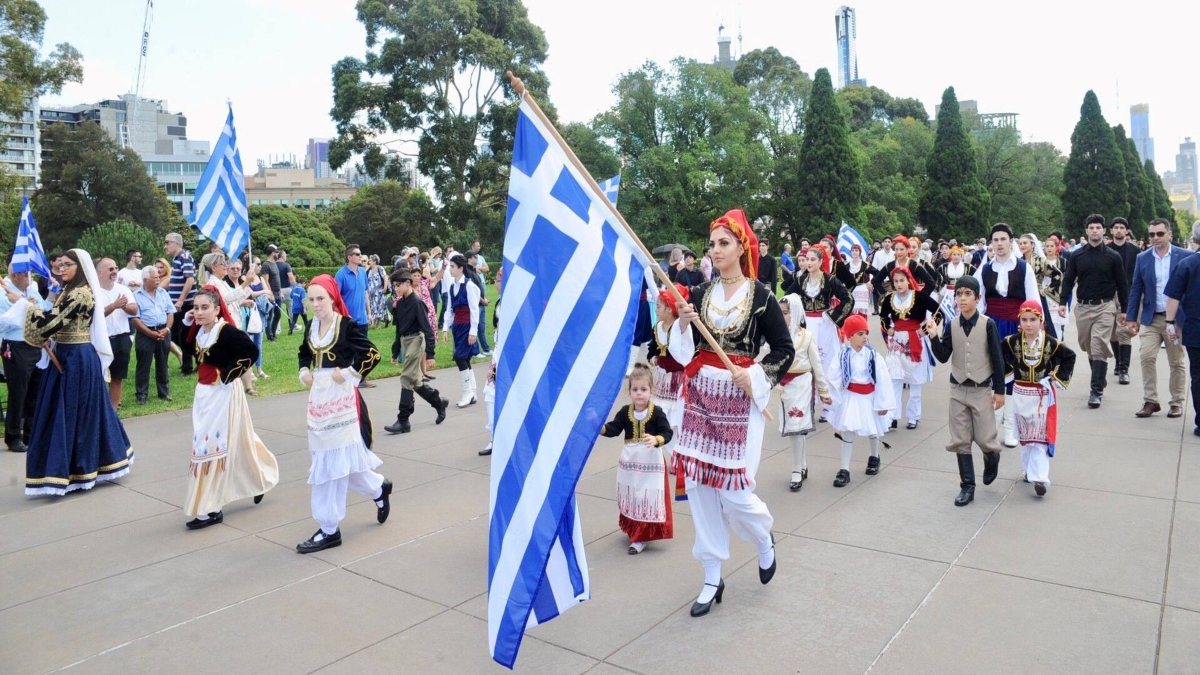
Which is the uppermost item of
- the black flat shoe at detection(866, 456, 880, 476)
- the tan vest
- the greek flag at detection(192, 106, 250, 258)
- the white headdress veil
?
the greek flag at detection(192, 106, 250, 258)

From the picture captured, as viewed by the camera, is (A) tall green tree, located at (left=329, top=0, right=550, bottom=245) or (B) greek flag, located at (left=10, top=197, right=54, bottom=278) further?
(A) tall green tree, located at (left=329, top=0, right=550, bottom=245)

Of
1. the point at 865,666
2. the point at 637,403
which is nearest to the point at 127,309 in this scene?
the point at 637,403

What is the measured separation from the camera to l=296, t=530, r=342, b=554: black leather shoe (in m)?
5.72

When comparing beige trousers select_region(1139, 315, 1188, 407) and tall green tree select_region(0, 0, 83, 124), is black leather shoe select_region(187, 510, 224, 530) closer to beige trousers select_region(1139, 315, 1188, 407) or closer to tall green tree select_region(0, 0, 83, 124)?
beige trousers select_region(1139, 315, 1188, 407)

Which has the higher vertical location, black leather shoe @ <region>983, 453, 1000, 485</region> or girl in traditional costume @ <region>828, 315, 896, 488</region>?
girl in traditional costume @ <region>828, 315, 896, 488</region>

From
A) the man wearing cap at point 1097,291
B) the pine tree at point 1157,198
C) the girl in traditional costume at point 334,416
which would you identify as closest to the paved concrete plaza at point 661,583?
the girl in traditional costume at point 334,416

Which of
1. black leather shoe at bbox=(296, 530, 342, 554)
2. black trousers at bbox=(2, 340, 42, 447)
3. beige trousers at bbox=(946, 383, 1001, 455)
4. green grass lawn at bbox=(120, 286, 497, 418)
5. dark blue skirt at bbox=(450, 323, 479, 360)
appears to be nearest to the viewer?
black leather shoe at bbox=(296, 530, 342, 554)

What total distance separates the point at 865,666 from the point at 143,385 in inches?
431

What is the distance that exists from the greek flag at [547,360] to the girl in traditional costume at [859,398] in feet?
13.2

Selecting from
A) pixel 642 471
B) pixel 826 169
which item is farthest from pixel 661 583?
pixel 826 169

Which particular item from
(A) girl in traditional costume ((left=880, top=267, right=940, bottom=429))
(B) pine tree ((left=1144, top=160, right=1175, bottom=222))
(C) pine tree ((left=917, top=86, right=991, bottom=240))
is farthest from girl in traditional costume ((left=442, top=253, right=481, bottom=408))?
(B) pine tree ((left=1144, top=160, right=1175, bottom=222))

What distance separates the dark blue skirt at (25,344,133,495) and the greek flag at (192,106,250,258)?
16.0 feet

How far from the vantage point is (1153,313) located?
970 cm

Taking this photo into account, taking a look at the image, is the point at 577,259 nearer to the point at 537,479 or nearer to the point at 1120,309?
the point at 537,479
